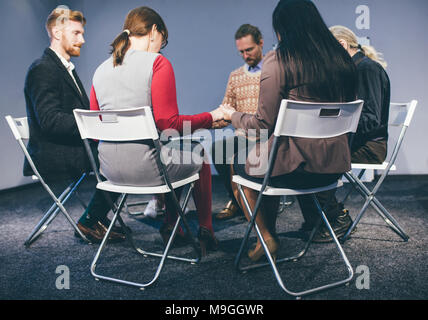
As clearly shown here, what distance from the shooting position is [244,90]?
3068 mm

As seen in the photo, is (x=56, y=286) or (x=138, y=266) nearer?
(x=56, y=286)

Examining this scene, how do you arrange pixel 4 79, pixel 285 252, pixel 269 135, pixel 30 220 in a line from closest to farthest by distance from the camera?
pixel 269 135
pixel 285 252
pixel 30 220
pixel 4 79

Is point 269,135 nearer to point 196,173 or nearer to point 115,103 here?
point 196,173

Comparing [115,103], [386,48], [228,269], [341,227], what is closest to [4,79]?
[115,103]

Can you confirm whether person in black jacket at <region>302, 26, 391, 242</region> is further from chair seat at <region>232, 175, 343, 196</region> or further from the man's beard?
the man's beard

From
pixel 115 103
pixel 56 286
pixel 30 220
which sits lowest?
pixel 30 220

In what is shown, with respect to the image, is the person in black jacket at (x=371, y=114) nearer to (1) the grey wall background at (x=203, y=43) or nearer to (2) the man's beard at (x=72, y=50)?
(2) the man's beard at (x=72, y=50)

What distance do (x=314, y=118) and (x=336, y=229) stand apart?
120cm

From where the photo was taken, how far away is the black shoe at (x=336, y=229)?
2385mm

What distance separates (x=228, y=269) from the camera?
1.99m

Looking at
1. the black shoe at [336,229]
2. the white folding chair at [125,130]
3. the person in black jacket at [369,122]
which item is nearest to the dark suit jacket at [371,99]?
the person in black jacket at [369,122]

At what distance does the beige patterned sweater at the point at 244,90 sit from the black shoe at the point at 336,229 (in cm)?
110
